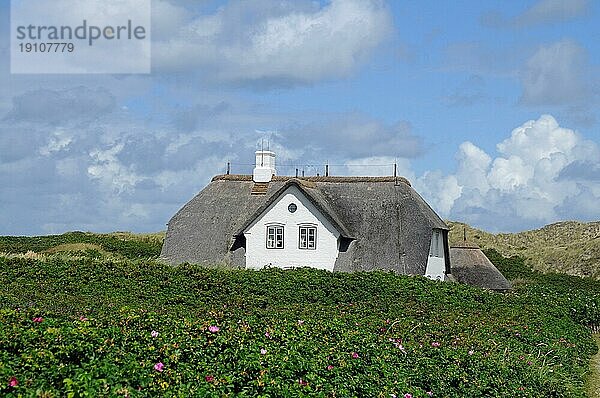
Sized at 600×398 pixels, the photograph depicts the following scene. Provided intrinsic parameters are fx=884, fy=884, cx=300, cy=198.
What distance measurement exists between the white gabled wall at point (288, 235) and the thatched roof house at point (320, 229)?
0.12 feet

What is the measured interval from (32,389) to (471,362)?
20.6 feet

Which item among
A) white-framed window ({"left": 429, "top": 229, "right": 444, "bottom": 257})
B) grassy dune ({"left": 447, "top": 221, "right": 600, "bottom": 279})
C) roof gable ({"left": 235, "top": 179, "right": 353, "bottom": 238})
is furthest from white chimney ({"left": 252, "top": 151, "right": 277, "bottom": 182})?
grassy dune ({"left": 447, "top": 221, "right": 600, "bottom": 279})

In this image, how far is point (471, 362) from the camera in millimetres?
11766

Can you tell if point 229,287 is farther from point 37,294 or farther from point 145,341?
point 145,341

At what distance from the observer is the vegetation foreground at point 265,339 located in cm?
852

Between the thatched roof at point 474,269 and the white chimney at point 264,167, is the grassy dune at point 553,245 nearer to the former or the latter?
the thatched roof at point 474,269

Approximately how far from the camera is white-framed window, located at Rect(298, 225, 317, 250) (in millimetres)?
33281

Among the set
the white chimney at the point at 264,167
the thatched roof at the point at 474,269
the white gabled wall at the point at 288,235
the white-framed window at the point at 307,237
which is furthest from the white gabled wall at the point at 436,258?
the white chimney at the point at 264,167

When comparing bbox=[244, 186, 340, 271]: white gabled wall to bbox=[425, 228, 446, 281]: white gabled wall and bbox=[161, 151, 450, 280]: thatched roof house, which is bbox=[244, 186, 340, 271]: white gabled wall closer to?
bbox=[161, 151, 450, 280]: thatched roof house

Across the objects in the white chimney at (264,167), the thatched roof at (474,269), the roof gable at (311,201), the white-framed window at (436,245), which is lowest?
the thatched roof at (474,269)

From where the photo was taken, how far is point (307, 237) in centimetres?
3338

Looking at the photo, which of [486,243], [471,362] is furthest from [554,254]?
[471,362]

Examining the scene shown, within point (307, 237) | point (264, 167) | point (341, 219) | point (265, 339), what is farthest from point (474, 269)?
point (265, 339)

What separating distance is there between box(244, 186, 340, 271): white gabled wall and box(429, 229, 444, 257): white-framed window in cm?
392
